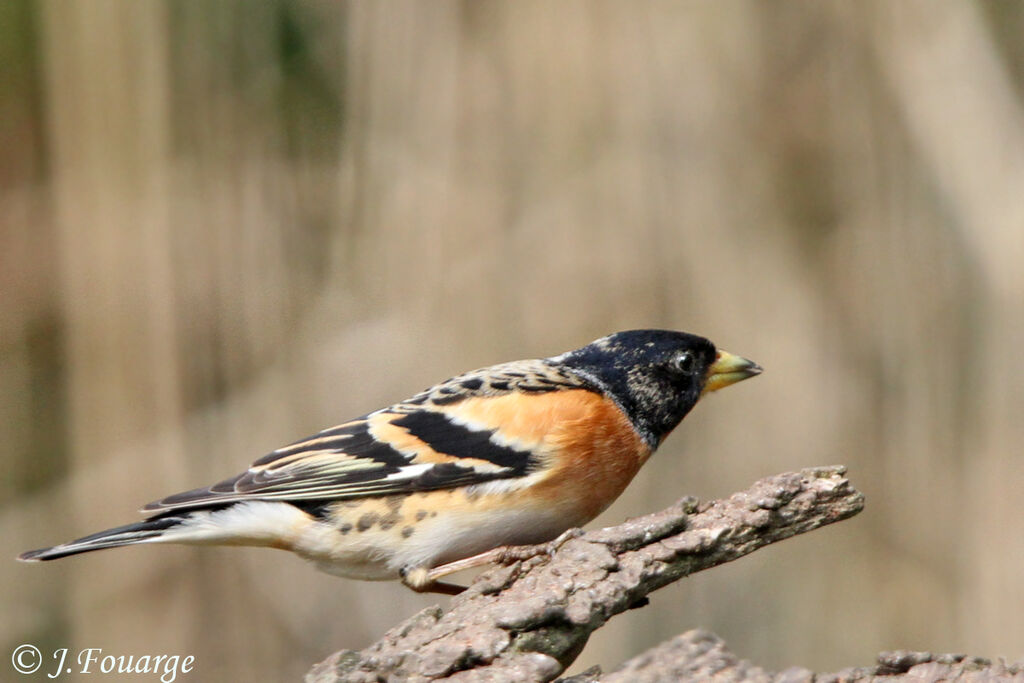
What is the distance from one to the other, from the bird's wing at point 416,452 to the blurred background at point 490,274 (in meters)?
1.20

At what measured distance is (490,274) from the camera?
12.0 feet

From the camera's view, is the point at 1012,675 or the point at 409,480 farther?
the point at 409,480

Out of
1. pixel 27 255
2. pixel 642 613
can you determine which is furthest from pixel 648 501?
pixel 27 255

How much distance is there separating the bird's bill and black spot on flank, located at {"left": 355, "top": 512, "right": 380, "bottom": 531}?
96cm

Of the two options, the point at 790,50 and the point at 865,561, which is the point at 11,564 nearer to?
the point at 865,561

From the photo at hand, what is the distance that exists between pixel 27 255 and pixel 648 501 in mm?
2350

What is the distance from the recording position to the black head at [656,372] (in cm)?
254

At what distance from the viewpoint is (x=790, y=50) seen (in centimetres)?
392

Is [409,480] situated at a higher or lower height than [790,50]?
lower

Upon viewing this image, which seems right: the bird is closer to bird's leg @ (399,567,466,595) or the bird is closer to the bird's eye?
bird's leg @ (399,567,466,595)

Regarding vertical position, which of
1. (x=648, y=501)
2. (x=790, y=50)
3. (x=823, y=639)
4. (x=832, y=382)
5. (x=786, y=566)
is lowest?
(x=823, y=639)

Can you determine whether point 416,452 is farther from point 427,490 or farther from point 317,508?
point 317,508

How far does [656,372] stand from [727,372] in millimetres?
228

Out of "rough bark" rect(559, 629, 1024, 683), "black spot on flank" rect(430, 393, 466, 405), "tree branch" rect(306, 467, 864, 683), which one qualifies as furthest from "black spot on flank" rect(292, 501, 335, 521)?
"rough bark" rect(559, 629, 1024, 683)
